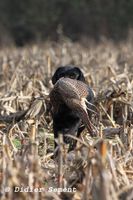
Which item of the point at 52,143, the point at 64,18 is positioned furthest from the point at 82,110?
the point at 64,18

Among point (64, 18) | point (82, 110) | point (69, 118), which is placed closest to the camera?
point (82, 110)

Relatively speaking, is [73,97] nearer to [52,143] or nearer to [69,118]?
[69,118]

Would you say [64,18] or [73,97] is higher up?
[73,97]

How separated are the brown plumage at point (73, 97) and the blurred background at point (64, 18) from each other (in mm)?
27424

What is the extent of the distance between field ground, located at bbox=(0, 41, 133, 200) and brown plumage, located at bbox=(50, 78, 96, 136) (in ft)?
0.70

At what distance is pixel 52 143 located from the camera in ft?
23.5

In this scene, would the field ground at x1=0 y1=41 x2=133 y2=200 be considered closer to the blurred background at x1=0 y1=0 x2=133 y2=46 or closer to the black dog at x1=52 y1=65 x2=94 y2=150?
the black dog at x1=52 y1=65 x2=94 y2=150

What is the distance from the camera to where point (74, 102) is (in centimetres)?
602

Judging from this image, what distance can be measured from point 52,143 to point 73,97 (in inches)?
48.4

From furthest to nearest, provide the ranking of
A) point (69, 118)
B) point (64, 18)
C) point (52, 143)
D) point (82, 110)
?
point (64, 18), point (52, 143), point (69, 118), point (82, 110)

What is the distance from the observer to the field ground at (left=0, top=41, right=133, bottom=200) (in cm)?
438

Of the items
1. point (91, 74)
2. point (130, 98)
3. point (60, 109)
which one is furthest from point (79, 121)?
point (91, 74)

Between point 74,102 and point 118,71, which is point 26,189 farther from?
point 118,71

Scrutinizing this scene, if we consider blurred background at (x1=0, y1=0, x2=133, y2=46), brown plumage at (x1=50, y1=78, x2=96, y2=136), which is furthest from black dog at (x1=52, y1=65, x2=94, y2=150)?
blurred background at (x1=0, y1=0, x2=133, y2=46)
